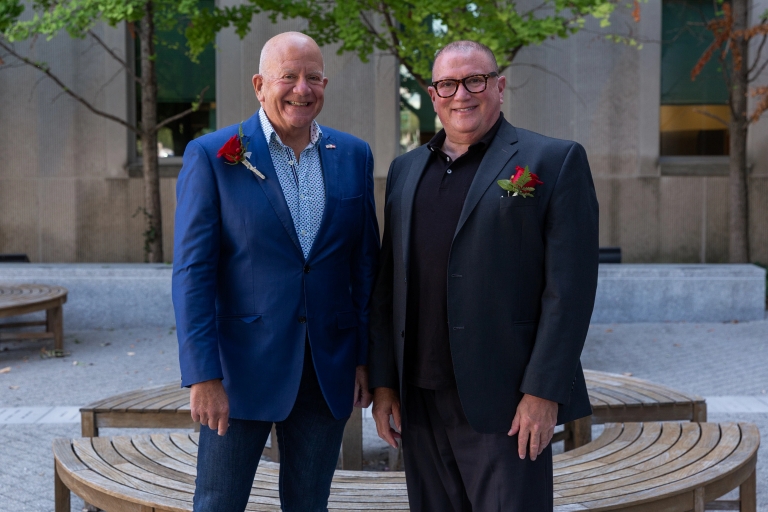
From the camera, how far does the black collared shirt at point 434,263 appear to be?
9.27 feet

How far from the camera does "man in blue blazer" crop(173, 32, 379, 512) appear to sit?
2.81 meters

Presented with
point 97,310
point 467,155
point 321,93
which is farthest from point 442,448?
point 97,310

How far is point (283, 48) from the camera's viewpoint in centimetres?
286

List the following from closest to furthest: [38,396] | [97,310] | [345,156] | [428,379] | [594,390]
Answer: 1. [428,379]
2. [345,156]
3. [594,390]
4. [38,396]
5. [97,310]

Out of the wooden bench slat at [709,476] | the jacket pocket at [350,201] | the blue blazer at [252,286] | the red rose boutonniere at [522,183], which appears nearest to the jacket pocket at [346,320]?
the blue blazer at [252,286]

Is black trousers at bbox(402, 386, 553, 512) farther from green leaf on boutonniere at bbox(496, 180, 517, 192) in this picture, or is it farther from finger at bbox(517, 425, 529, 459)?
green leaf on boutonniere at bbox(496, 180, 517, 192)

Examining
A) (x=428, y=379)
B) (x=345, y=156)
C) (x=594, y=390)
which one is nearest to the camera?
(x=428, y=379)

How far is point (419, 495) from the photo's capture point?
2.95 metres

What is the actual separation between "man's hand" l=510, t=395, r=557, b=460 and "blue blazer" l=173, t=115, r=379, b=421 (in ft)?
2.02

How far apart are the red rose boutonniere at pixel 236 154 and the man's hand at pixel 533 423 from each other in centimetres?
111

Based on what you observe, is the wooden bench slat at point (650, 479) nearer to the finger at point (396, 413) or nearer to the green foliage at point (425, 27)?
the finger at point (396, 413)

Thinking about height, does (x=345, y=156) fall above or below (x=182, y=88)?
below

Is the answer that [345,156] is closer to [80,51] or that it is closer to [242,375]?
[242,375]

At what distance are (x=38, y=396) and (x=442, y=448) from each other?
5.64 meters
